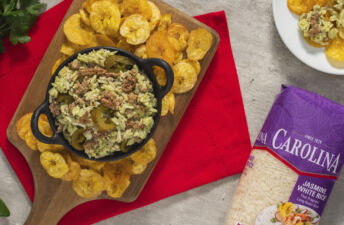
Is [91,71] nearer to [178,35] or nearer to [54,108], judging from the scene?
[54,108]

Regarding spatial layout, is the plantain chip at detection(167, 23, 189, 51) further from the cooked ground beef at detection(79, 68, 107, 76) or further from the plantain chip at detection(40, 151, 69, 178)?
the plantain chip at detection(40, 151, 69, 178)

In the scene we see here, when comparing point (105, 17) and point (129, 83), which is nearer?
point (129, 83)

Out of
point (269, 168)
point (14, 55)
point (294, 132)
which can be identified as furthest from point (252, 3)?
point (14, 55)

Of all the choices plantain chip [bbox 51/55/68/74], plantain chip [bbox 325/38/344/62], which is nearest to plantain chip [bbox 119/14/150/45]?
plantain chip [bbox 51/55/68/74]

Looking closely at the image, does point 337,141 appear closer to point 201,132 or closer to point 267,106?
point 267,106

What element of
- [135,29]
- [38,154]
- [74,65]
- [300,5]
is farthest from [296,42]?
[38,154]

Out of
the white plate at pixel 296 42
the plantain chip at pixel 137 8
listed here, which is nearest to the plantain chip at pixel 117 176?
the plantain chip at pixel 137 8
